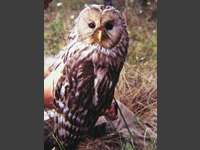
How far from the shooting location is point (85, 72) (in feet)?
2.66

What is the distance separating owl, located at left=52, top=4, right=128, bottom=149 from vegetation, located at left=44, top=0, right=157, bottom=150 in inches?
9.4

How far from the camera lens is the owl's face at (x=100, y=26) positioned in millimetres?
728

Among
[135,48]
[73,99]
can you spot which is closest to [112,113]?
[73,99]

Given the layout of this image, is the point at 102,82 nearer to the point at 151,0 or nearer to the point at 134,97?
the point at 134,97

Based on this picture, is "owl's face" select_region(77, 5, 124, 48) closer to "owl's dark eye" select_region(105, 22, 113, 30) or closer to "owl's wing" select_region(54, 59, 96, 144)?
"owl's dark eye" select_region(105, 22, 113, 30)

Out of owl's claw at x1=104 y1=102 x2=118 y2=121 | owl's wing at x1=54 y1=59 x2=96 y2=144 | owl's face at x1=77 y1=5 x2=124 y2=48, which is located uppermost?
owl's face at x1=77 y1=5 x2=124 y2=48

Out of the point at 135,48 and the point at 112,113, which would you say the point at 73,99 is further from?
the point at 135,48

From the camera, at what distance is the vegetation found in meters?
1.08

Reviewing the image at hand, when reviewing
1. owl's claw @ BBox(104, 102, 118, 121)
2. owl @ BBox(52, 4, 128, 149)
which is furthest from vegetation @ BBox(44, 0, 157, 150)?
owl @ BBox(52, 4, 128, 149)

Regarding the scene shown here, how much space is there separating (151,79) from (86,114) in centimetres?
51

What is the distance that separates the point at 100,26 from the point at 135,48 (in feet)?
2.07

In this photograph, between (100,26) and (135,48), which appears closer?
(100,26)

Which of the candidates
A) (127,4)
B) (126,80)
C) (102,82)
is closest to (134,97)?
(126,80)

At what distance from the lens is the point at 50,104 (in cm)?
108
